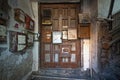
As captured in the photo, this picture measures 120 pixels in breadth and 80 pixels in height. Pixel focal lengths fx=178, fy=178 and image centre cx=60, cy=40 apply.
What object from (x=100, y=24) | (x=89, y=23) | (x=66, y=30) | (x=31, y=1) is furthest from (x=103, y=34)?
(x=31, y=1)

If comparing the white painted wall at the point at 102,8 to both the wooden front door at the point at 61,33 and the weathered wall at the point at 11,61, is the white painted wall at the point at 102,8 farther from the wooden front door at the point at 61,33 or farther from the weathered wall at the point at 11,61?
the weathered wall at the point at 11,61

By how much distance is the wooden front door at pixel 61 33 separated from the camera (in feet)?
16.0

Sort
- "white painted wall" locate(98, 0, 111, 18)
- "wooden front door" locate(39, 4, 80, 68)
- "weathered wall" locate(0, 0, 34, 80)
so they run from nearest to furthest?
"weathered wall" locate(0, 0, 34, 80)
"white painted wall" locate(98, 0, 111, 18)
"wooden front door" locate(39, 4, 80, 68)

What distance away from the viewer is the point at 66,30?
4.91m

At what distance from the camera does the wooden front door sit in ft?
16.0

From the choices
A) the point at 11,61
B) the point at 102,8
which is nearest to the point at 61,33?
the point at 102,8

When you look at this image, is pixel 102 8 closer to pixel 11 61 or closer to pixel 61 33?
pixel 61 33

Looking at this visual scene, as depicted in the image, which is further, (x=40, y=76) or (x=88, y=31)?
(x=88, y=31)

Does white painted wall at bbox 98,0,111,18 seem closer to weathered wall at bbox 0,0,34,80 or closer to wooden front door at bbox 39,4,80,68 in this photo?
wooden front door at bbox 39,4,80,68

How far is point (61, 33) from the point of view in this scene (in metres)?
4.89

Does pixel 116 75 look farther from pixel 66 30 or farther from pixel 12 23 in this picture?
pixel 66 30

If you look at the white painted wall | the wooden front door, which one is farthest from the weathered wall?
the white painted wall

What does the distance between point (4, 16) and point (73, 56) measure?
2770mm

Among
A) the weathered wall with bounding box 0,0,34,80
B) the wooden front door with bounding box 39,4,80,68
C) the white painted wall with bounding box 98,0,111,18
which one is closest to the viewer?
the weathered wall with bounding box 0,0,34,80
